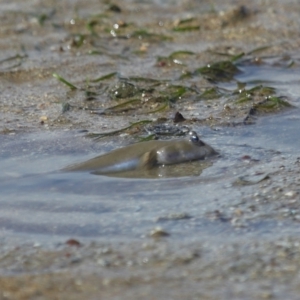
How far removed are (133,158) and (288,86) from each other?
1.98m

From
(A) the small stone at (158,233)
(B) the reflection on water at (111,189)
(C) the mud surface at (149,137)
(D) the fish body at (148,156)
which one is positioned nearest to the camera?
(C) the mud surface at (149,137)

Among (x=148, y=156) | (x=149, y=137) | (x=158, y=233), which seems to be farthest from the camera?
(x=149, y=137)

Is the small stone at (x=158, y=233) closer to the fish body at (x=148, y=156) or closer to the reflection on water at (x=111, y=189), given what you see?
the reflection on water at (x=111, y=189)

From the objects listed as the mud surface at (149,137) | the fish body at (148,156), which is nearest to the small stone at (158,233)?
the mud surface at (149,137)

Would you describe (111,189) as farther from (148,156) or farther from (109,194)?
(148,156)

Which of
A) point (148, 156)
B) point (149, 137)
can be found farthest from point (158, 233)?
point (149, 137)

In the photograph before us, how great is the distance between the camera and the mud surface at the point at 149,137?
2.71m

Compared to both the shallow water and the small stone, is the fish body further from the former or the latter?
the small stone

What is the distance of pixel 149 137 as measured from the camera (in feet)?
13.5

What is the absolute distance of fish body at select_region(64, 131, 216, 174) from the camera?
363 centimetres

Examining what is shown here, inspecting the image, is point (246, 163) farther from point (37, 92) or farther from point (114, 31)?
point (114, 31)

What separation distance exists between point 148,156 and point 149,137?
43 centimetres

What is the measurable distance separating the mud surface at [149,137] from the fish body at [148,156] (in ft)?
0.22

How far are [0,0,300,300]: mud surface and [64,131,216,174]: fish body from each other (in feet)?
0.22
